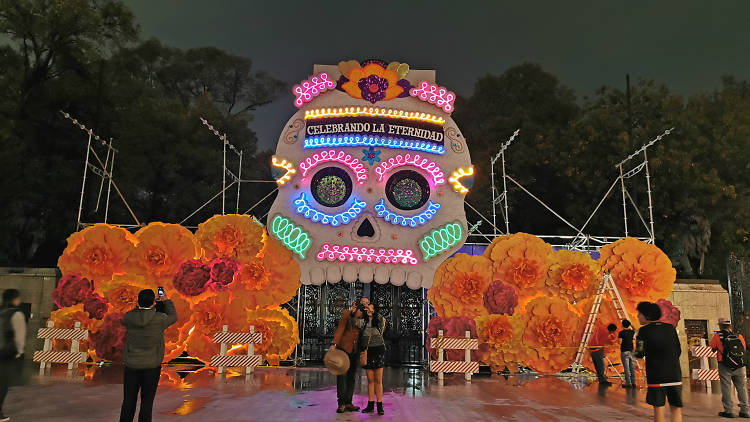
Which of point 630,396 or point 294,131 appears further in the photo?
point 294,131

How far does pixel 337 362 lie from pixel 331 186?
7478 mm

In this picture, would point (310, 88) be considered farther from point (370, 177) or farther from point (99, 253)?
point (99, 253)

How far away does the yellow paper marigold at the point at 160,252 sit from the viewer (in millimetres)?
13047

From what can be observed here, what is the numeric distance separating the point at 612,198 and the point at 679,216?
2.95 meters

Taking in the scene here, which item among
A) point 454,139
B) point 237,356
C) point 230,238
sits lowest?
point 237,356

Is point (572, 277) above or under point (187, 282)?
above

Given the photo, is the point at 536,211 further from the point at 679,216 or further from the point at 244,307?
the point at 244,307

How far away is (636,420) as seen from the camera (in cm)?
791

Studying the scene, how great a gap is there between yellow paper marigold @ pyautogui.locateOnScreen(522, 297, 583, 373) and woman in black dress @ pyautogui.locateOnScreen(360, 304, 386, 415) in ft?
20.4

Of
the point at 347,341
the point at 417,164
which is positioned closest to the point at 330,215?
the point at 417,164

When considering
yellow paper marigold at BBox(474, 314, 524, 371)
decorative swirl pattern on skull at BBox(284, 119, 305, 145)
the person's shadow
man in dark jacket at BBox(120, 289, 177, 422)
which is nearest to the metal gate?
yellow paper marigold at BBox(474, 314, 524, 371)

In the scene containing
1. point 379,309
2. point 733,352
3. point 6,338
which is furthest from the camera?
point 379,309

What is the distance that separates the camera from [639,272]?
13586mm

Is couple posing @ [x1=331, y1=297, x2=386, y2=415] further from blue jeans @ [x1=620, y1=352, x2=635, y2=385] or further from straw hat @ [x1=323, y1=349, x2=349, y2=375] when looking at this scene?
blue jeans @ [x1=620, y1=352, x2=635, y2=385]
